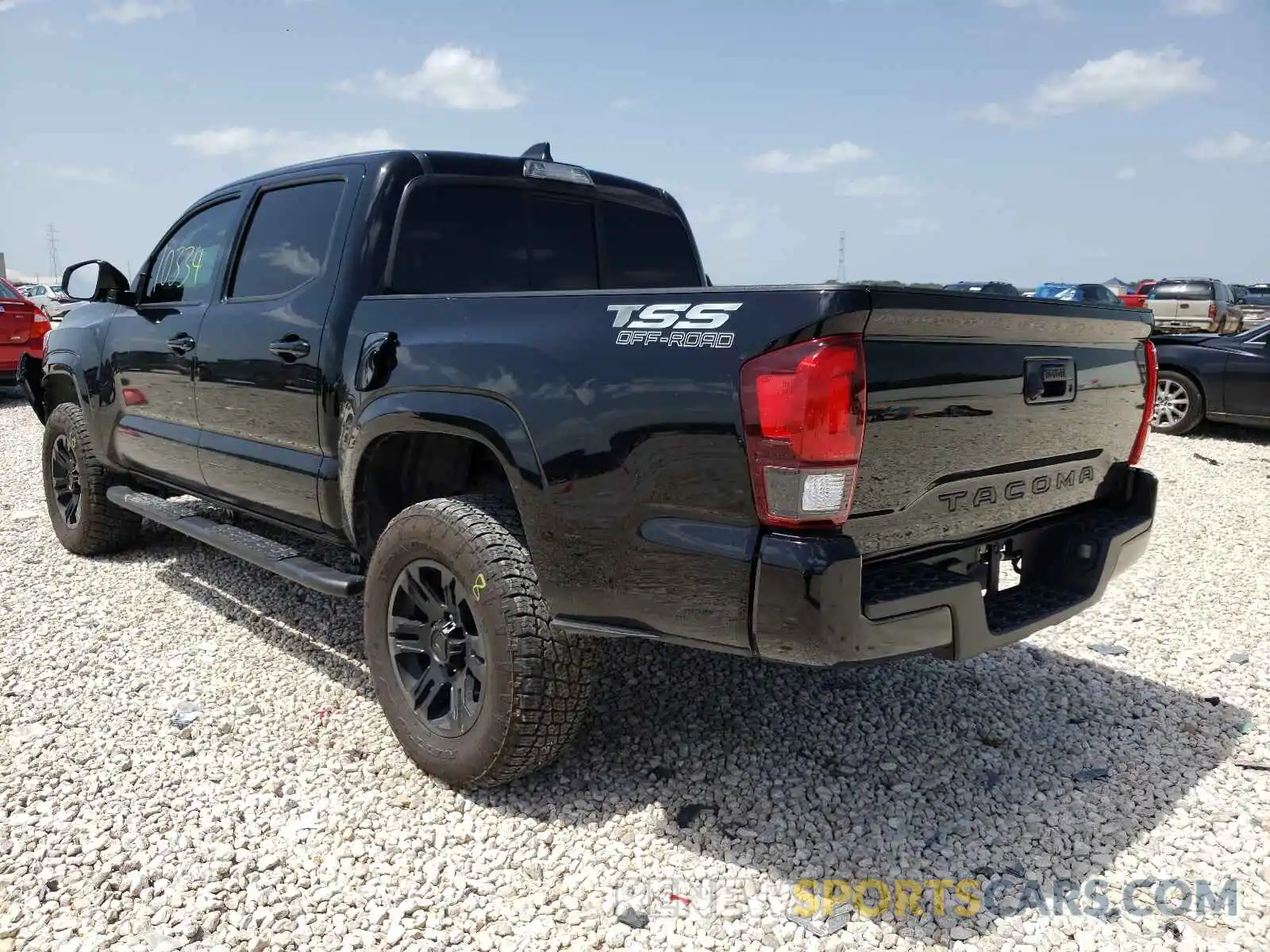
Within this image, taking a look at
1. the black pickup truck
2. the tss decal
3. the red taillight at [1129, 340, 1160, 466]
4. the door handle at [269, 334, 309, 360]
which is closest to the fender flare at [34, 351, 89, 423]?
the black pickup truck

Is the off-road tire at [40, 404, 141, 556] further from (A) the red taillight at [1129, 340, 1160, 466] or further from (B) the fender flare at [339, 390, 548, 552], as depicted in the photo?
(A) the red taillight at [1129, 340, 1160, 466]

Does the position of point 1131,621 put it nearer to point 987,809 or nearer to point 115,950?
point 987,809

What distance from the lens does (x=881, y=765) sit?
10.1 ft

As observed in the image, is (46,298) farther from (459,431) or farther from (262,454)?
(459,431)

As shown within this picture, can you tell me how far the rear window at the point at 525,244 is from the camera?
330 cm

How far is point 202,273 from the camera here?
4219mm

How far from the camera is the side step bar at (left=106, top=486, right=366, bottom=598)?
3160mm

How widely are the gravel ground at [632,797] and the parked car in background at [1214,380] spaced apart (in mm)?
6207

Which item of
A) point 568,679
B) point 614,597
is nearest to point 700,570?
point 614,597

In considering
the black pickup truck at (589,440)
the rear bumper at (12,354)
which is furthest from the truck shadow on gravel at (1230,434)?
the rear bumper at (12,354)

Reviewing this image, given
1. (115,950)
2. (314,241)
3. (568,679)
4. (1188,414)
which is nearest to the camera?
(115,950)

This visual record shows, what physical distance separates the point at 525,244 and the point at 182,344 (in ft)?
5.44

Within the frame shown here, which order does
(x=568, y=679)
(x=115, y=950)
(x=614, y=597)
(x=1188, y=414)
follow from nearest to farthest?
(x=115, y=950) → (x=614, y=597) → (x=568, y=679) → (x=1188, y=414)

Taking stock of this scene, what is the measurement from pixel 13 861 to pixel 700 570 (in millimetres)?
2017
